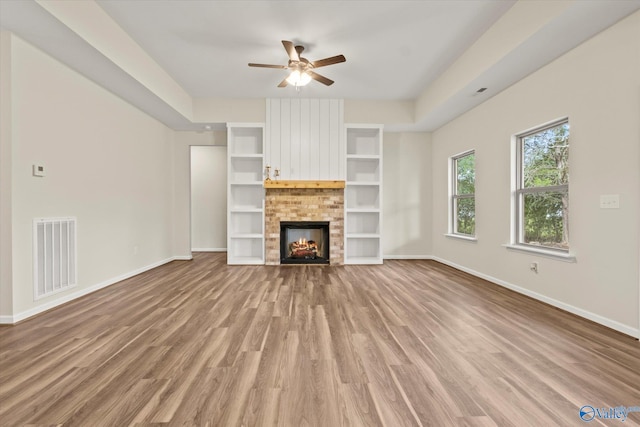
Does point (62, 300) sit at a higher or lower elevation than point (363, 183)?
lower

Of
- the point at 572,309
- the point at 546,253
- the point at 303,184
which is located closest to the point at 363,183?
the point at 303,184

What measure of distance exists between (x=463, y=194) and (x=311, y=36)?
3.59 m

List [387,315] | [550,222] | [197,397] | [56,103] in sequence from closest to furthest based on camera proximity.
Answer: [197,397] < [387,315] < [56,103] < [550,222]

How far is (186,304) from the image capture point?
3.11 meters

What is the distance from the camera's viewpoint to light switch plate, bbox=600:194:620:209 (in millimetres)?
2484

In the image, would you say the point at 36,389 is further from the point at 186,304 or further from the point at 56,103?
the point at 56,103

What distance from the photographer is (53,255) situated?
3055mm

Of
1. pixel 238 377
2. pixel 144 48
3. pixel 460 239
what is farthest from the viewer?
pixel 460 239

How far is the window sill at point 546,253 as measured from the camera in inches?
114

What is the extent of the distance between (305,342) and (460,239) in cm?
376

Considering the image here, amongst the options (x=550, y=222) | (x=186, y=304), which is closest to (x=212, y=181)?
(x=186, y=304)

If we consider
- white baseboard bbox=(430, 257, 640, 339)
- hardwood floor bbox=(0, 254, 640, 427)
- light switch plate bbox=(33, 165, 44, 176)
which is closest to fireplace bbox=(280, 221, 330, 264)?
hardwood floor bbox=(0, 254, 640, 427)

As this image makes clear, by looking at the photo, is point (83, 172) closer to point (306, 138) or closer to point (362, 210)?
point (306, 138)

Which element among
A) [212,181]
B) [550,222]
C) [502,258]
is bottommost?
[502,258]
